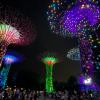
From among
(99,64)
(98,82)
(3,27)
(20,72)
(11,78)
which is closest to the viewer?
(3,27)

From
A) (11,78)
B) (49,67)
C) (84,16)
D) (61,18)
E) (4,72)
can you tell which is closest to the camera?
(61,18)

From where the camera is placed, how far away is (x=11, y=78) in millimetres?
86562

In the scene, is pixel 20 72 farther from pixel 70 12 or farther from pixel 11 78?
pixel 70 12

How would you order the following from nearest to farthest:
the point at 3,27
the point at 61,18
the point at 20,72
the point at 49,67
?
1. the point at 61,18
2. the point at 3,27
3. the point at 49,67
4. the point at 20,72

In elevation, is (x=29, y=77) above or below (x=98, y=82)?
above

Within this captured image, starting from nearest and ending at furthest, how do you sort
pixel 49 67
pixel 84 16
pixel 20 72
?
pixel 84 16
pixel 49 67
pixel 20 72

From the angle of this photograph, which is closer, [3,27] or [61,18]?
[61,18]

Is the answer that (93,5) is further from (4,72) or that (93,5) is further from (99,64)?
(4,72)

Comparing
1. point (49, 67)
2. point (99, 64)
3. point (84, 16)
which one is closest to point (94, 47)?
point (99, 64)

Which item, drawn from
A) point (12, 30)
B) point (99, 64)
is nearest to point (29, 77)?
point (99, 64)

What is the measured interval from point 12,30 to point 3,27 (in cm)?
161

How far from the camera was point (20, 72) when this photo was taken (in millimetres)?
92250

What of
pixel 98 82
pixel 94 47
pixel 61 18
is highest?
pixel 94 47

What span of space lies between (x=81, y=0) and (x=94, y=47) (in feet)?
Answer: 118
